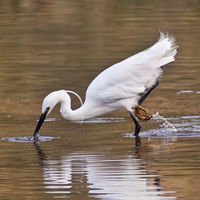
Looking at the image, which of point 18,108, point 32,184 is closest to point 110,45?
point 18,108

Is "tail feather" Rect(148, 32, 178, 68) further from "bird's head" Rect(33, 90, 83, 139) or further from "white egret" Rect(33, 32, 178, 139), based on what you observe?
"bird's head" Rect(33, 90, 83, 139)

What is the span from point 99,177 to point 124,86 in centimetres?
336

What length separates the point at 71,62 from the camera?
68.2 feet

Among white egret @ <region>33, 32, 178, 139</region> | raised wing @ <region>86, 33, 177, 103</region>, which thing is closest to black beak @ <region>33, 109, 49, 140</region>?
white egret @ <region>33, 32, 178, 139</region>

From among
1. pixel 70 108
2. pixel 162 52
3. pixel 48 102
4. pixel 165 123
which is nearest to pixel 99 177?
pixel 48 102

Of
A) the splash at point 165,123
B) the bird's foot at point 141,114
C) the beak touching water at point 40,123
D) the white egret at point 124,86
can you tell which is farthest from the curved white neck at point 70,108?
the splash at point 165,123

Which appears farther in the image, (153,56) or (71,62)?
(71,62)

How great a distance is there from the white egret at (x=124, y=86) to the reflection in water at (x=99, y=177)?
64.2 inches

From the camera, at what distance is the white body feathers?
13656 millimetres

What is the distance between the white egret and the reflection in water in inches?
64.2

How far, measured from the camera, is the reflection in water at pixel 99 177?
997cm

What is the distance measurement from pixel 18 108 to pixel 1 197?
576cm

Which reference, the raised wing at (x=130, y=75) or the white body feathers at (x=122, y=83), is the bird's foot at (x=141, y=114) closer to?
the white body feathers at (x=122, y=83)

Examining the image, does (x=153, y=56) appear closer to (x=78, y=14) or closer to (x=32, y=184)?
(x=32, y=184)
